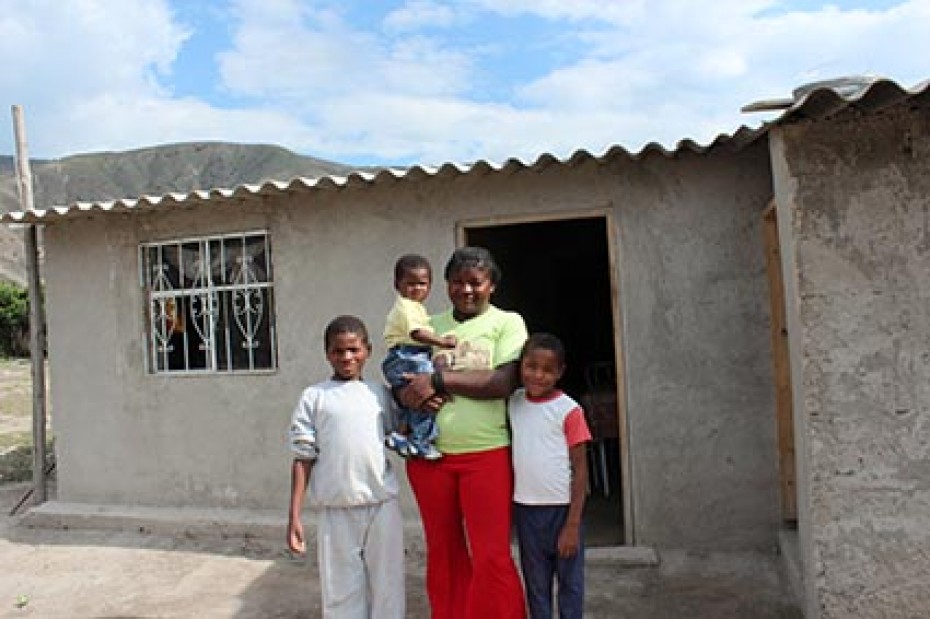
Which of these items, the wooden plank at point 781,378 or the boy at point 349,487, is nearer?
the boy at point 349,487

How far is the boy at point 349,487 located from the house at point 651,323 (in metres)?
1.64

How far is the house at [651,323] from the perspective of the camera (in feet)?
10.1

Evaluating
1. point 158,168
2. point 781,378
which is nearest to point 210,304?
point 781,378

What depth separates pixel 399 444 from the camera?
2900 mm

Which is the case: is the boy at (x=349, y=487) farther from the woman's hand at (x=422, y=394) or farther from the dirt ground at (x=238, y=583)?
the dirt ground at (x=238, y=583)

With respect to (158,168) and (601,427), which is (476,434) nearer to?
(601,427)

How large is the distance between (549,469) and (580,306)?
25.4 feet

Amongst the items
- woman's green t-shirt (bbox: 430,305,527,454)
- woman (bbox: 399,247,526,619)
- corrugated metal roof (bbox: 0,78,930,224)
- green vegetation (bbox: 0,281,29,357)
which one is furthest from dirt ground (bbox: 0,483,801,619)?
green vegetation (bbox: 0,281,29,357)

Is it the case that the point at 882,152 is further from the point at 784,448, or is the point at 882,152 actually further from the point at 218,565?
the point at 218,565

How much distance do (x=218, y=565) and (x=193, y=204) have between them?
7.85 ft

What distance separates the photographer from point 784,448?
4.52 metres

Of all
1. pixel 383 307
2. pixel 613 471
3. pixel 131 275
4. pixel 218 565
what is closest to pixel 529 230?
pixel 613 471

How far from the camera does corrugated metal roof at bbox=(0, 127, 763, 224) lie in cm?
A: 448

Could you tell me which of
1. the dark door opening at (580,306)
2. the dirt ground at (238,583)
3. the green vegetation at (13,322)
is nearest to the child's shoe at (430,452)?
the dirt ground at (238,583)
